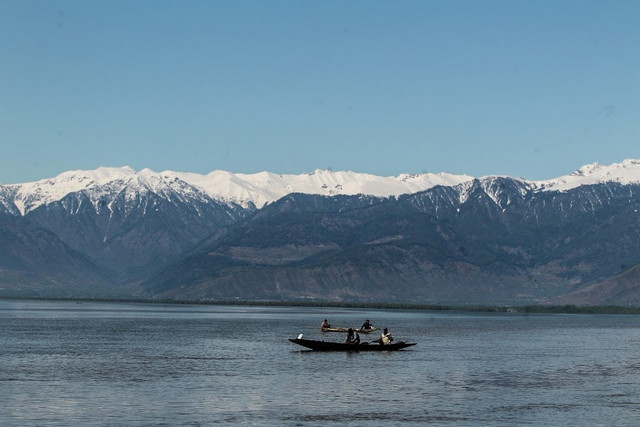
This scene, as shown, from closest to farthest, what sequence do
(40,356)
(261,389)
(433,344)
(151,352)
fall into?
(261,389), (40,356), (151,352), (433,344)

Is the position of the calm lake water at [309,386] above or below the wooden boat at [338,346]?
below

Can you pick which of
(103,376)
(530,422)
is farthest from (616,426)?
(103,376)

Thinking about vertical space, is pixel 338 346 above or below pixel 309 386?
above

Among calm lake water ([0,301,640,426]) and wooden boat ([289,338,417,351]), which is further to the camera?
wooden boat ([289,338,417,351])

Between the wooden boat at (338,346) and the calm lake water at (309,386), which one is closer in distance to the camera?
the calm lake water at (309,386)

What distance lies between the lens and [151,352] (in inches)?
6216

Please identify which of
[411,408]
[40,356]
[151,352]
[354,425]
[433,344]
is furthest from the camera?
[433,344]

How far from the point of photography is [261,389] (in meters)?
108

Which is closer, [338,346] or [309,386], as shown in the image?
[309,386]

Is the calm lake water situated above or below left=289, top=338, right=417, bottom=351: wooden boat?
below

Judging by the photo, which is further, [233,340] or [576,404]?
[233,340]

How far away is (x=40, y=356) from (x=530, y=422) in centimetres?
7798

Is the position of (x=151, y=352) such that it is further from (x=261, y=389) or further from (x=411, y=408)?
(x=411, y=408)

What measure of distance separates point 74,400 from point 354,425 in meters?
25.7
